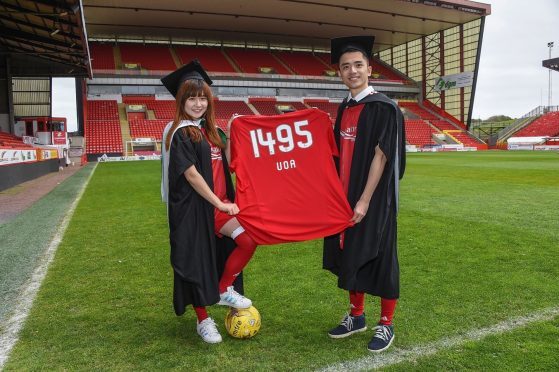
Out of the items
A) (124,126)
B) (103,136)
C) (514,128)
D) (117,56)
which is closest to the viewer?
(103,136)

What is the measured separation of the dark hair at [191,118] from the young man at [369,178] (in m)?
0.84

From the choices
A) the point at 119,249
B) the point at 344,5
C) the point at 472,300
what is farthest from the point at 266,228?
the point at 344,5

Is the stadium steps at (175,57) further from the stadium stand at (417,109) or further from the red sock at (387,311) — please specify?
the red sock at (387,311)

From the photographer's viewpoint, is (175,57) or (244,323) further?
(175,57)

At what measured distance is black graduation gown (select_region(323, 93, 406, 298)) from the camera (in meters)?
2.64

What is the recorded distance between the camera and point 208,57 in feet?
140

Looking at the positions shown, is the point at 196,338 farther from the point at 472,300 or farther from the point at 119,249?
the point at 119,249

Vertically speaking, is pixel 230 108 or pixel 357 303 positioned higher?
pixel 230 108

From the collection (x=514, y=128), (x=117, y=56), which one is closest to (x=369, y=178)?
(x=117, y=56)

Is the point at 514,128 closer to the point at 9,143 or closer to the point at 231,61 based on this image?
the point at 231,61

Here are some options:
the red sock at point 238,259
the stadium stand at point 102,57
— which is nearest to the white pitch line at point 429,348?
the red sock at point 238,259

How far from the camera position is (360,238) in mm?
2707

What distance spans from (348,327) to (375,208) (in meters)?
0.85

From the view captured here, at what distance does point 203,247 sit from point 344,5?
113 ft
